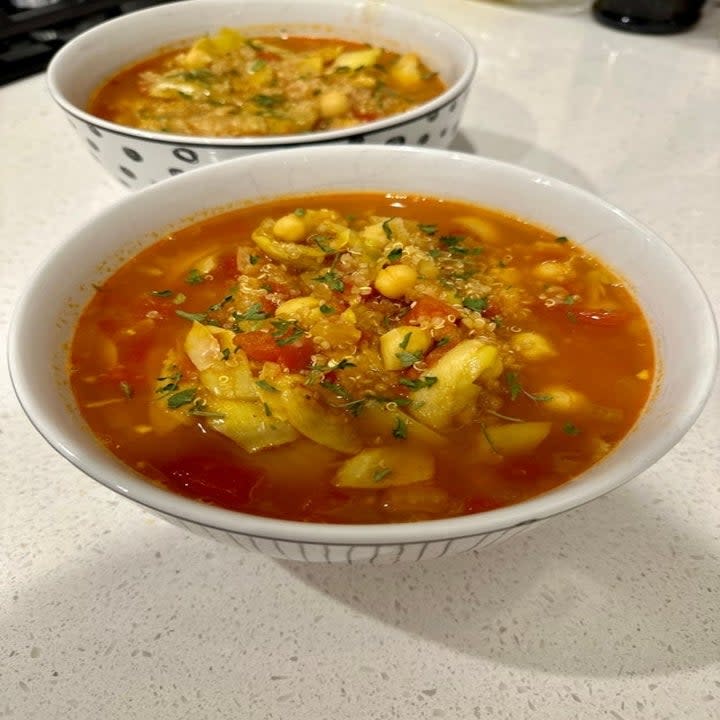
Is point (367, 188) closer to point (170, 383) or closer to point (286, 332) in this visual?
point (286, 332)

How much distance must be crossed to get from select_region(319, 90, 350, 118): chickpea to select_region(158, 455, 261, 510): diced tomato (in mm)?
1308

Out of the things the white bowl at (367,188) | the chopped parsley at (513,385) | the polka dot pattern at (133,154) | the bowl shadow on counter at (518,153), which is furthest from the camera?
the bowl shadow on counter at (518,153)

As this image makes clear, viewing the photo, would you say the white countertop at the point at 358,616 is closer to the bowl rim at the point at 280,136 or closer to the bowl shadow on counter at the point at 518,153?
the bowl rim at the point at 280,136

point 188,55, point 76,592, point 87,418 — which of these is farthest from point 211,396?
point 188,55

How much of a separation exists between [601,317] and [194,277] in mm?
877

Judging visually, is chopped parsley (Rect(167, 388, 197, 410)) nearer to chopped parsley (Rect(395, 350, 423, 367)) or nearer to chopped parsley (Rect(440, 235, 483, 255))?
chopped parsley (Rect(395, 350, 423, 367))

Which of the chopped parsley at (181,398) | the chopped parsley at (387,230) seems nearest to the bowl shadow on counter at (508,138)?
the chopped parsley at (387,230)

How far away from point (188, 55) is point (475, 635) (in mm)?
2181

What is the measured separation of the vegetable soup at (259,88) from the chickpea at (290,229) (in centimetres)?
51

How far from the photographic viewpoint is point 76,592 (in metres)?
1.36

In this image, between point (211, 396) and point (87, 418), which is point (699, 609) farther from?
point (87, 418)

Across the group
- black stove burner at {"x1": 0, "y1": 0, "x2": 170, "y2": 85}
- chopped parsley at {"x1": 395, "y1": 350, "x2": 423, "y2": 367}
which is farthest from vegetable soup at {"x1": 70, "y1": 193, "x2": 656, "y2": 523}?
black stove burner at {"x1": 0, "y1": 0, "x2": 170, "y2": 85}

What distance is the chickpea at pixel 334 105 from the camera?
2248 millimetres

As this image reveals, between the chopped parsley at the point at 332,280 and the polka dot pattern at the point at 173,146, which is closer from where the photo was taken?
the chopped parsley at the point at 332,280
